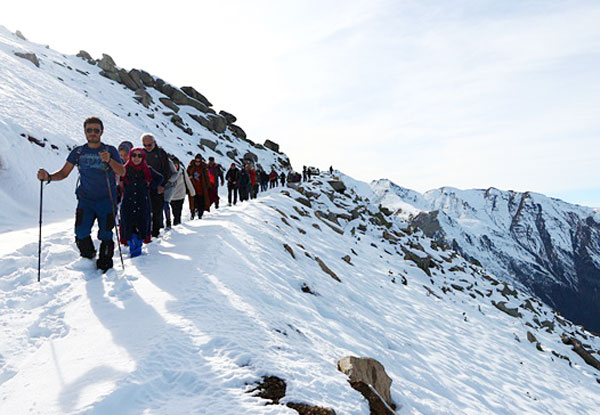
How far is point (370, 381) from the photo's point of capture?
Answer: 3.27 m

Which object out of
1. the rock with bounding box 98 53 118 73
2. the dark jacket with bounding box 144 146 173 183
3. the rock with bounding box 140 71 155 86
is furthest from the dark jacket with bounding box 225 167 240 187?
the rock with bounding box 140 71 155 86

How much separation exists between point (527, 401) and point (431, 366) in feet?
7.78

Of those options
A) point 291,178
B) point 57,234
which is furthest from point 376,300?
point 291,178

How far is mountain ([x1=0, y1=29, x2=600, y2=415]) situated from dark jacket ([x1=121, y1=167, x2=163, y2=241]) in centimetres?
53

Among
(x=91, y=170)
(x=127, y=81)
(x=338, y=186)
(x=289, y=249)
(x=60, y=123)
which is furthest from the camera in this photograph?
(x=127, y=81)

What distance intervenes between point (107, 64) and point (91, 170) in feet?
167

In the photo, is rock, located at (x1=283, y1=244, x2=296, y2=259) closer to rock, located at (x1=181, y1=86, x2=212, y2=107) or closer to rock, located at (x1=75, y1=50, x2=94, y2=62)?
rock, located at (x1=75, y1=50, x2=94, y2=62)

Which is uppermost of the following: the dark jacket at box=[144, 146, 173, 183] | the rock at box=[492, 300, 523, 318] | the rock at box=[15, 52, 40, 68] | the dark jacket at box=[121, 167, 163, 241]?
the rock at box=[15, 52, 40, 68]

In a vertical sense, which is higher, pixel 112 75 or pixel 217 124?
pixel 112 75

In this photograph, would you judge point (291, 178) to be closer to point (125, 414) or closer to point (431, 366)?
point (431, 366)

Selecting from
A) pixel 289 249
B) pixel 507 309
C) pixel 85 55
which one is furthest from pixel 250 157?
pixel 289 249

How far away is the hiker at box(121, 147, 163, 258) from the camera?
6.07 meters

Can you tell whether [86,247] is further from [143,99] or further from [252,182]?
[143,99]

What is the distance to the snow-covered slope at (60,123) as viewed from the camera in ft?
35.5
